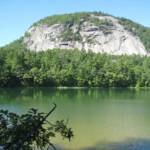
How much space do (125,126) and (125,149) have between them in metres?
10.0

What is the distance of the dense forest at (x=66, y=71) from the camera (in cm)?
9388

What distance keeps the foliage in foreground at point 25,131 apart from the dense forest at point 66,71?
83.9m

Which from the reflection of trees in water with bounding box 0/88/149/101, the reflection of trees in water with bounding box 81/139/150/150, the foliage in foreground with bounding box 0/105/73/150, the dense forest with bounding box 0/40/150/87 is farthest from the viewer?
the dense forest with bounding box 0/40/150/87

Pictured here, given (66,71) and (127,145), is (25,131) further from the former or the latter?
(66,71)

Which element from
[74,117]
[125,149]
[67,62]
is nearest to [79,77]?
[67,62]

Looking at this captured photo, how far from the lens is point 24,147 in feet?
14.5

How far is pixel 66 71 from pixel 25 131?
96590 mm

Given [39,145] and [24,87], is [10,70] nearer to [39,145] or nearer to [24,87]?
[24,87]

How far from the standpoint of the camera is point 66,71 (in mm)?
101062

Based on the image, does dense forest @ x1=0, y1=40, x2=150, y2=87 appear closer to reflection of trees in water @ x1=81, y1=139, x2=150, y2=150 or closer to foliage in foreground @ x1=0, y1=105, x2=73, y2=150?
reflection of trees in water @ x1=81, y1=139, x2=150, y2=150

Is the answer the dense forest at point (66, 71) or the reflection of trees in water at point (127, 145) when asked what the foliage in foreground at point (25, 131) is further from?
the dense forest at point (66, 71)

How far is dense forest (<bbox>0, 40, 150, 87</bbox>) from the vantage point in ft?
308

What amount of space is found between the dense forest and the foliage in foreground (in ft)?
275

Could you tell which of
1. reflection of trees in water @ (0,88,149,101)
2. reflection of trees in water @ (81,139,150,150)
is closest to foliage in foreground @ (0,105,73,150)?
reflection of trees in water @ (81,139,150,150)
